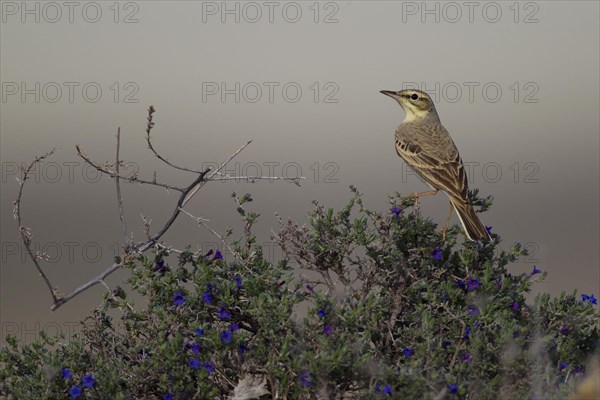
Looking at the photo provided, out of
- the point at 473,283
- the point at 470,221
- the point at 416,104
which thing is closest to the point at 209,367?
the point at 473,283

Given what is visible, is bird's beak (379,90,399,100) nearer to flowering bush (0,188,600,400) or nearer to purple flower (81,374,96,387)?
flowering bush (0,188,600,400)

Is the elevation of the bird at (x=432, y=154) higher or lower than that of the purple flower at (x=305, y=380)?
higher

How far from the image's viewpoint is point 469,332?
245 inches

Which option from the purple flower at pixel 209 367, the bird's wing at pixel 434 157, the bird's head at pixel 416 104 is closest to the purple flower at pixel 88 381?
the purple flower at pixel 209 367

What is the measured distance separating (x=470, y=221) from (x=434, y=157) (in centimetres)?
180

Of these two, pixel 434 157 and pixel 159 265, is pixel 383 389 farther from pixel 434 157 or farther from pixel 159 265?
pixel 434 157

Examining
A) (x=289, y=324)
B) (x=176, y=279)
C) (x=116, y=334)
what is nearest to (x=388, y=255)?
(x=289, y=324)

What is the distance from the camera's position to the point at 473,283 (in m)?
6.62

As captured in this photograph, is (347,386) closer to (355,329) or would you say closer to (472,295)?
(355,329)

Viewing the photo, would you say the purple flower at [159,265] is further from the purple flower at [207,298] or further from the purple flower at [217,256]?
the purple flower at [207,298]

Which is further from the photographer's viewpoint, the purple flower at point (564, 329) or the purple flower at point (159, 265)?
the purple flower at point (159, 265)

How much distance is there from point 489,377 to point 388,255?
134cm

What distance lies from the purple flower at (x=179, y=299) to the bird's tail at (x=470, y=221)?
2427mm

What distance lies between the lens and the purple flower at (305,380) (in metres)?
5.53
